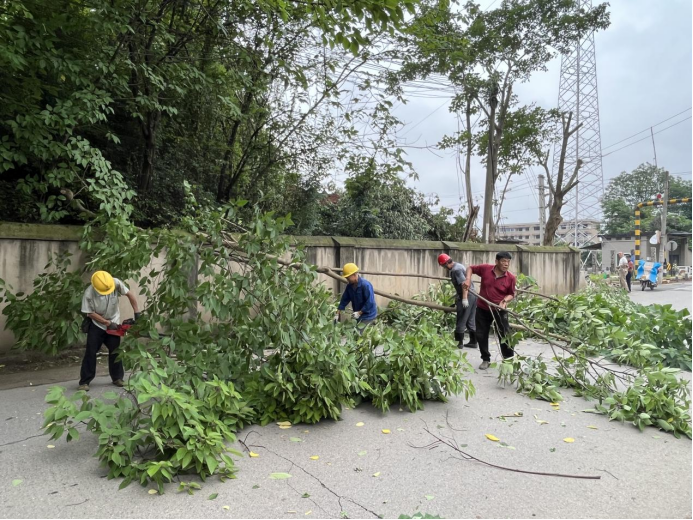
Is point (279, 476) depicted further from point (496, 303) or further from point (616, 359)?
point (616, 359)

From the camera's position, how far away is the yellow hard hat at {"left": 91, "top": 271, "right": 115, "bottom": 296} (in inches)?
198

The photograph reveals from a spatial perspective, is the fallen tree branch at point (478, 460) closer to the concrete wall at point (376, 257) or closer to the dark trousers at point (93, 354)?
the concrete wall at point (376, 257)

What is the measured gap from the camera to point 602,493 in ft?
9.68

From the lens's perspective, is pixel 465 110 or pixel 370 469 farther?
pixel 465 110

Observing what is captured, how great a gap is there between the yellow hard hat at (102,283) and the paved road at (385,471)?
1.25 m

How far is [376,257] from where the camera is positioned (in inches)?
388

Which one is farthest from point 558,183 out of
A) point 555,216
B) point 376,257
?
point 376,257

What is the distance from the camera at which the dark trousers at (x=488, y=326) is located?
20.8 feet

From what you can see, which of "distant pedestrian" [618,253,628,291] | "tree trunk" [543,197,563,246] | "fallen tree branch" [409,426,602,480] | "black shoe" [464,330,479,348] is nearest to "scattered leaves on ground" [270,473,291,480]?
"fallen tree branch" [409,426,602,480]

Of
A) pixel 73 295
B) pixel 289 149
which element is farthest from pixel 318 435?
pixel 289 149

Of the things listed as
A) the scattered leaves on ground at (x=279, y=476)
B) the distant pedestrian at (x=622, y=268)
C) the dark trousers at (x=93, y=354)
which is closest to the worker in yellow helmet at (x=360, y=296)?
the dark trousers at (x=93, y=354)

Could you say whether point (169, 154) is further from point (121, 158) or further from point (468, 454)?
point (468, 454)

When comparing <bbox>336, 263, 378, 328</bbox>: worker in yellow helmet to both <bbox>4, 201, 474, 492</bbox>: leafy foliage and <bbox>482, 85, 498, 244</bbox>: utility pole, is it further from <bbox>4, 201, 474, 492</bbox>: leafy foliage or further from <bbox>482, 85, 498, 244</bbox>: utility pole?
<bbox>482, 85, 498, 244</bbox>: utility pole

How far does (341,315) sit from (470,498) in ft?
13.4
